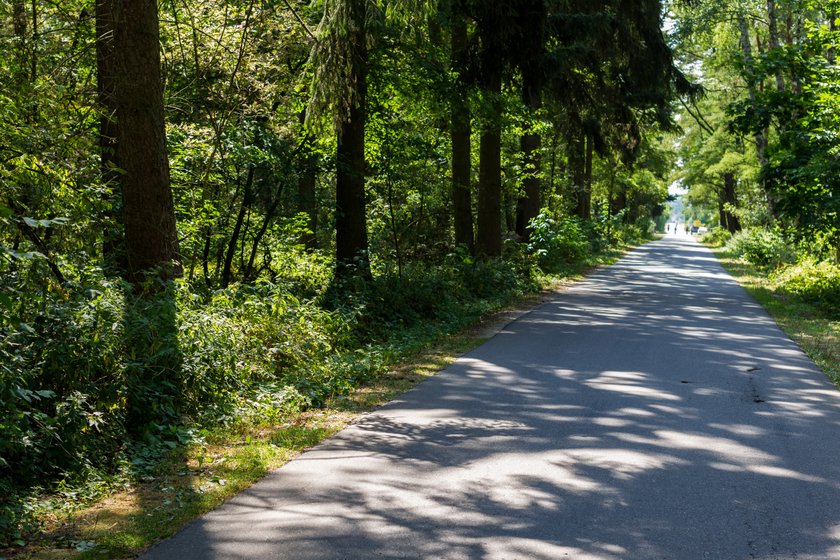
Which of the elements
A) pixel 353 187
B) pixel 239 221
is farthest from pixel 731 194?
pixel 239 221

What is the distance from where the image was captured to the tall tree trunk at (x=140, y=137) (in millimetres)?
8945

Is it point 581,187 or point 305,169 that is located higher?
point 581,187

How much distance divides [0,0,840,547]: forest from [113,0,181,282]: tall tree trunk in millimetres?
23

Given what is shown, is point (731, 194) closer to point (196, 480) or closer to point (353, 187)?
point (353, 187)

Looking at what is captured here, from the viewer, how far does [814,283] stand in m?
20.2

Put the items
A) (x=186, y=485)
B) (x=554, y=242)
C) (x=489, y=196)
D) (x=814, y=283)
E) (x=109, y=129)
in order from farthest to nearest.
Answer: (x=554, y=242), (x=489, y=196), (x=814, y=283), (x=109, y=129), (x=186, y=485)

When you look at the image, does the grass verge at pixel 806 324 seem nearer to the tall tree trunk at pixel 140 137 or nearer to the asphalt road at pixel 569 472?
the asphalt road at pixel 569 472

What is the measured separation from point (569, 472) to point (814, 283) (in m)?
16.5

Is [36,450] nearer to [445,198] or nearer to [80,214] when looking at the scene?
[80,214]

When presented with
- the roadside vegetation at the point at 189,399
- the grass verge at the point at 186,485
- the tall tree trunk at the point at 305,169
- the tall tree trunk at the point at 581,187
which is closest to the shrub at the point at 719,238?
the tall tree trunk at the point at 581,187

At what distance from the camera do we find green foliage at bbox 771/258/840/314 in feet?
59.2

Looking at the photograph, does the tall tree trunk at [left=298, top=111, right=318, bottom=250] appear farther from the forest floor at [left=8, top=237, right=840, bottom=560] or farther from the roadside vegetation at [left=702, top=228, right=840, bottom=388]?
the roadside vegetation at [left=702, top=228, right=840, bottom=388]

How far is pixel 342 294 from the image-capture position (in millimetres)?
13562

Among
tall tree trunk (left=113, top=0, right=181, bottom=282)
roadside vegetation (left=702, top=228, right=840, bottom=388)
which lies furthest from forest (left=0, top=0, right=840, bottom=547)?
roadside vegetation (left=702, top=228, right=840, bottom=388)
